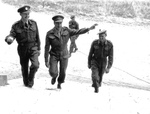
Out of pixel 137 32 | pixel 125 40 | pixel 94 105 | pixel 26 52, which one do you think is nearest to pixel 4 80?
pixel 26 52

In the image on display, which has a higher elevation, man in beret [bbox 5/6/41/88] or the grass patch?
man in beret [bbox 5/6/41/88]

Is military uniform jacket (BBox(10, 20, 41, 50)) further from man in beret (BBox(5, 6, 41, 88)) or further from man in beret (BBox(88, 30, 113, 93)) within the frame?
man in beret (BBox(88, 30, 113, 93))

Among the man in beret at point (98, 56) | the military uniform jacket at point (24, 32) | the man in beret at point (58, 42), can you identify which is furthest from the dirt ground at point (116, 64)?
the military uniform jacket at point (24, 32)

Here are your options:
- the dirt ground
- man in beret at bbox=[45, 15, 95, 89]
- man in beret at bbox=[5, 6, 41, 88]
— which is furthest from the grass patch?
man in beret at bbox=[5, 6, 41, 88]

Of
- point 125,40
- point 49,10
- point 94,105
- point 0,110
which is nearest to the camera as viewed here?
point 0,110

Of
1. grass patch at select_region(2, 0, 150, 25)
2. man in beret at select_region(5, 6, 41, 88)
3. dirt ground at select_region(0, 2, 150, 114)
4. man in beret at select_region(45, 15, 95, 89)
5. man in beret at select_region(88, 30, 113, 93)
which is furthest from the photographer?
grass patch at select_region(2, 0, 150, 25)

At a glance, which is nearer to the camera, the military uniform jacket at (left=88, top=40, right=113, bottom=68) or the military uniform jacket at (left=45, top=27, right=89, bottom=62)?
the military uniform jacket at (left=45, top=27, right=89, bottom=62)

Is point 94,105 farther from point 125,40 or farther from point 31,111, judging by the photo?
point 125,40

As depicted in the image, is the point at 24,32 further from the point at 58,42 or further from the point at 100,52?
the point at 100,52

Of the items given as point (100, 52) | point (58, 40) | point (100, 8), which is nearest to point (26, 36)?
point (58, 40)

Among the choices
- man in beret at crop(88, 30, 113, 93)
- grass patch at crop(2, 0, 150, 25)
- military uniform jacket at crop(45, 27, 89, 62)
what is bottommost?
grass patch at crop(2, 0, 150, 25)

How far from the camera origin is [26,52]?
9.02m

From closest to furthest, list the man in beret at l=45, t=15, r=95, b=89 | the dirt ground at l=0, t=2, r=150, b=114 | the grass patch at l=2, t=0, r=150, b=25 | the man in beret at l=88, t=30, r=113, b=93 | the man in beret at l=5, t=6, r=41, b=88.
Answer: the man in beret at l=5, t=6, r=41, b=88, the man in beret at l=45, t=15, r=95, b=89, the dirt ground at l=0, t=2, r=150, b=114, the man in beret at l=88, t=30, r=113, b=93, the grass patch at l=2, t=0, r=150, b=25

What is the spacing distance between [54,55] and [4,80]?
1684 mm
